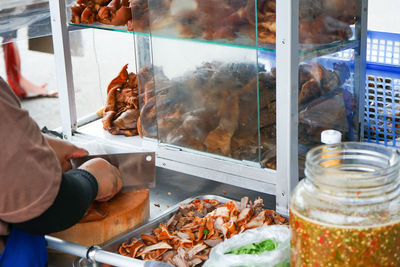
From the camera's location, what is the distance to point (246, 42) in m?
1.37

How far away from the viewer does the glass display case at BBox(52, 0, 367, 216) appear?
4.36 ft

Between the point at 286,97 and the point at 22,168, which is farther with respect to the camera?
the point at 286,97

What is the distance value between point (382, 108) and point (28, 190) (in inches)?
41.4

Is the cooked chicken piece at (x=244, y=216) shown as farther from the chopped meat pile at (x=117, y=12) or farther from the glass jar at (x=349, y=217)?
the chopped meat pile at (x=117, y=12)

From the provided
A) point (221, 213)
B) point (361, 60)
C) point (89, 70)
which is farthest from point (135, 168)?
point (89, 70)

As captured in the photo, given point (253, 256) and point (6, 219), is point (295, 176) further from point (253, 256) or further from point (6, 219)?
point (6, 219)

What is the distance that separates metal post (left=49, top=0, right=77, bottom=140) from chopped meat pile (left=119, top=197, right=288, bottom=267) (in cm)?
63

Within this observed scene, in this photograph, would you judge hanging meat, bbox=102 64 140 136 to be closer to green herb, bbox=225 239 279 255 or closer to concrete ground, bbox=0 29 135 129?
concrete ground, bbox=0 29 135 129

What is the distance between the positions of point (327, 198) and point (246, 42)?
1.90ft

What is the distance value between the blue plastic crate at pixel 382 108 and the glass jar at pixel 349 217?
0.71 m

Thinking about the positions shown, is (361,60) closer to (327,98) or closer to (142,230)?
(327,98)

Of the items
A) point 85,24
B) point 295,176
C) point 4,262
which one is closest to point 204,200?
point 295,176

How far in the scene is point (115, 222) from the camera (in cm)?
139

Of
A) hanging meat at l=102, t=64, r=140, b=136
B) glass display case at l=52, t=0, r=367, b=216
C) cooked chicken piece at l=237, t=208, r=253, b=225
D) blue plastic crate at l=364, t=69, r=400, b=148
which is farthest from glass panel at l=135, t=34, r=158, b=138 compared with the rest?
blue plastic crate at l=364, t=69, r=400, b=148
